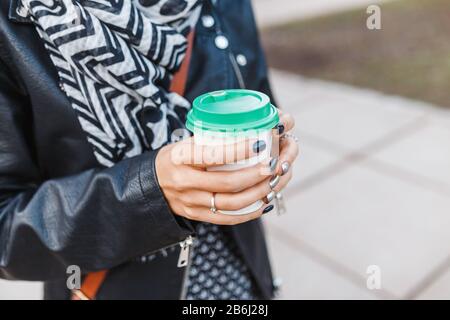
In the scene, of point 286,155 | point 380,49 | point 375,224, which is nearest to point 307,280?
point 375,224

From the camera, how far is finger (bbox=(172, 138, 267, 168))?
90 cm

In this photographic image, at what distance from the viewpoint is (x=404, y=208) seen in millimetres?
3275

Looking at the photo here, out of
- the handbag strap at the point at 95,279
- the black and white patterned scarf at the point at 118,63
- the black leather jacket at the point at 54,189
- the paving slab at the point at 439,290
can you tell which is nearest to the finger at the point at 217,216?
the black leather jacket at the point at 54,189

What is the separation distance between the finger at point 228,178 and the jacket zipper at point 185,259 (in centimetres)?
26

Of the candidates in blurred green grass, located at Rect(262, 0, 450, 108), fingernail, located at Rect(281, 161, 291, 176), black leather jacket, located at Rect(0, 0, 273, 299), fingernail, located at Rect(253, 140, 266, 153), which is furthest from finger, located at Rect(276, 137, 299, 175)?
blurred green grass, located at Rect(262, 0, 450, 108)

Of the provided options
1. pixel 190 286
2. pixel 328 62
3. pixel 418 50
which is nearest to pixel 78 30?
pixel 190 286

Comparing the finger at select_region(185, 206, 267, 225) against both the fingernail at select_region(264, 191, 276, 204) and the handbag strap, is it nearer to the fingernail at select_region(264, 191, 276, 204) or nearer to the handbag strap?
the fingernail at select_region(264, 191, 276, 204)

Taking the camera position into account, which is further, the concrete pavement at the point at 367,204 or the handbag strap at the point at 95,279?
the concrete pavement at the point at 367,204

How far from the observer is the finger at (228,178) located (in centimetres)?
93

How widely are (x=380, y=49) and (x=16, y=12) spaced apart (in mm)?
5559

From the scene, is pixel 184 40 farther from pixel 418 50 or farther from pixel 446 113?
pixel 418 50

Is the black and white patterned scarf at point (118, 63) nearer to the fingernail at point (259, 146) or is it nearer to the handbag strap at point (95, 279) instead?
the handbag strap at point (95, 279)
